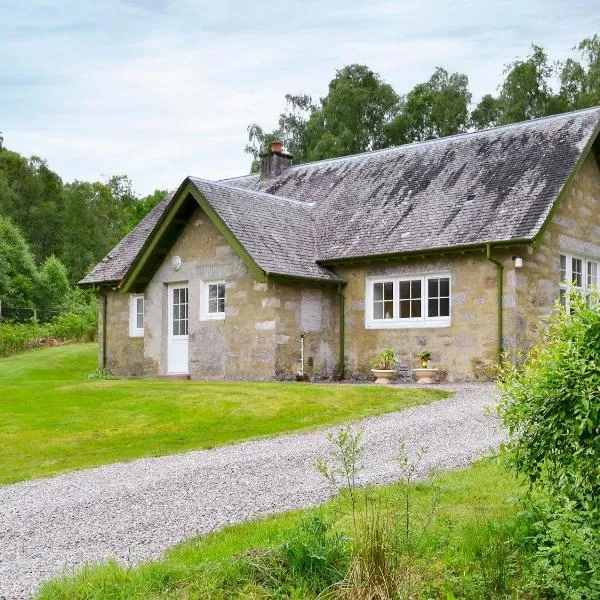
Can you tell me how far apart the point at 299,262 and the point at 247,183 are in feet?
29.0

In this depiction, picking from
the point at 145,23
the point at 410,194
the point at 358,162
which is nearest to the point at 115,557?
the point at 145,23

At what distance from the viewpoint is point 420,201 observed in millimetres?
20750

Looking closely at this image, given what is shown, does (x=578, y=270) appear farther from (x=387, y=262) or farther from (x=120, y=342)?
(x=120, y=342)

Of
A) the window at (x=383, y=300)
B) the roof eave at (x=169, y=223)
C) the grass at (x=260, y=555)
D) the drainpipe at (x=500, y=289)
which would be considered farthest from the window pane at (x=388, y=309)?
the grass at (x=260, y=555)

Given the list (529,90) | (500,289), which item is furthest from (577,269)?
(529,90)

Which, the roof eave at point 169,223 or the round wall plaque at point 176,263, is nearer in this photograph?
the roof eave at point 169,223

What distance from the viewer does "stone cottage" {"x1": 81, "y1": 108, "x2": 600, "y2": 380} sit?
59.7 ft

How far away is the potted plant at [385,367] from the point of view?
19.0 metres

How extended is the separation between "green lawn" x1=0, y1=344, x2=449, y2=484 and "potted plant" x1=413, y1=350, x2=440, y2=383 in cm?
214

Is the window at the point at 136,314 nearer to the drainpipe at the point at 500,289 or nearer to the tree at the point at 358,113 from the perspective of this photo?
the drainpipe at the point at 500,289

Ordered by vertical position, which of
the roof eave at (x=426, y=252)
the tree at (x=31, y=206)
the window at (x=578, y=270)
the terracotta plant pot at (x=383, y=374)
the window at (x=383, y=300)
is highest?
the tree at (x=31, y=206)

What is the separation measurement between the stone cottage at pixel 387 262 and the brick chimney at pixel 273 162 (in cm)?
457

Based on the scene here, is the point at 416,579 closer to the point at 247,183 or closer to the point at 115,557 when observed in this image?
the point at 115,557

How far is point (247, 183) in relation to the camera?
28.0 meters
